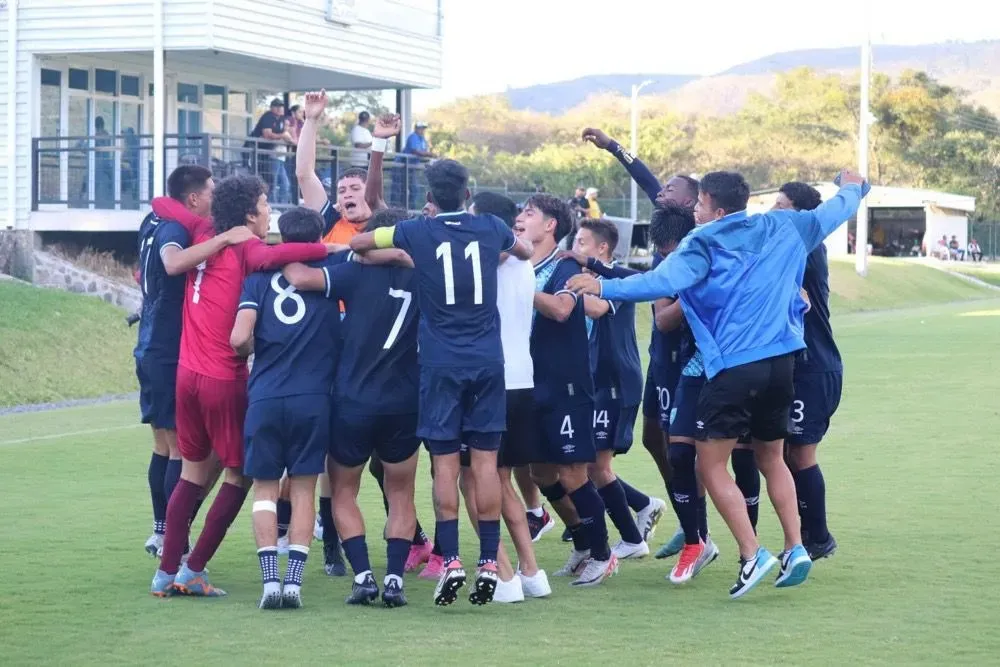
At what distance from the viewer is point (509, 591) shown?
721cm

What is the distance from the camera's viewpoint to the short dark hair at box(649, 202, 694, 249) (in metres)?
8.13

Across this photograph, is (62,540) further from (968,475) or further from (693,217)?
(968,475)

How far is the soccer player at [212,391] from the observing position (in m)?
7.23

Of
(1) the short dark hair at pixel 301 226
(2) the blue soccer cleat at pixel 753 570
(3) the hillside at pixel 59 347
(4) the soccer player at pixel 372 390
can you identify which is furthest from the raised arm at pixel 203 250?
(3) the hillside at pixel 59 347

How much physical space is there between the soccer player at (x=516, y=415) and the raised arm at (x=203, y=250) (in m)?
1.12

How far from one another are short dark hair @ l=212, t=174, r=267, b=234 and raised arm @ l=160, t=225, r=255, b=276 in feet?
0.16

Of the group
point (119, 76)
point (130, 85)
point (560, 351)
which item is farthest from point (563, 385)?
point (130, 85)

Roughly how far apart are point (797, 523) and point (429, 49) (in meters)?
23.5

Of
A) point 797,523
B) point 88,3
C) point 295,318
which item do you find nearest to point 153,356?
point 295,318

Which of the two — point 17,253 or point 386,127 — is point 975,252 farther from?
point 386,127

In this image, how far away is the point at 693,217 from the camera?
27.0 feet

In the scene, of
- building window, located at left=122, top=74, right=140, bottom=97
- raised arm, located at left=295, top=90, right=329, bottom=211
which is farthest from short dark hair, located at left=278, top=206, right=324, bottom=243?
building window, located at left=122, top=74, right=140, bottom=97

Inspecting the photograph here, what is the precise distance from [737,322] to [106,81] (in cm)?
2118

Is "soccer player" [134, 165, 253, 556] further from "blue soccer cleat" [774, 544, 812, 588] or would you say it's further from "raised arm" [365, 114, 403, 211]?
"blue soccer cleat" [774, 544, 812, 588]
